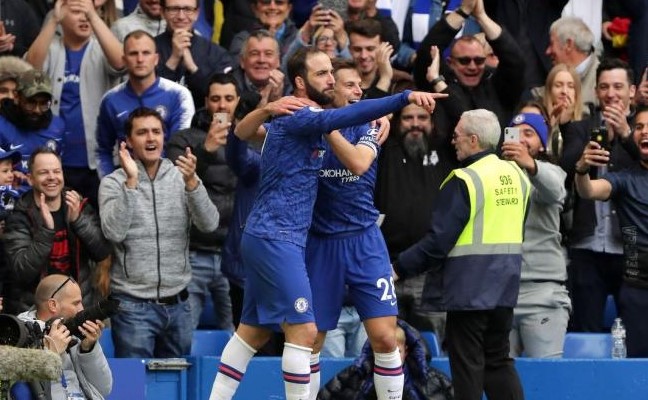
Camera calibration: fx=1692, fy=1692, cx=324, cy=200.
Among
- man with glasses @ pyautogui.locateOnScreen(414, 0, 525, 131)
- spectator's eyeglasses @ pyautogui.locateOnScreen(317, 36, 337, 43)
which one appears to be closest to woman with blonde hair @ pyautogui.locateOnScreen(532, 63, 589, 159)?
man with glasses @ pyautogui.locateOnScreen(414, 0, 525, 131)

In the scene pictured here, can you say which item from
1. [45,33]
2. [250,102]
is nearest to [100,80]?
[45,33]

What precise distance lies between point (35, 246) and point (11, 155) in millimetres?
864

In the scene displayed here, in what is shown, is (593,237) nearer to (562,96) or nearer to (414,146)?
(562,96)

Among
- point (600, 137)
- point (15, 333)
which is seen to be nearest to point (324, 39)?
point (600, 137)

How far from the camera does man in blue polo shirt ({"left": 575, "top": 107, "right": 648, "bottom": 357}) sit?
12852 millimetres

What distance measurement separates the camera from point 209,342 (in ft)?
42.2

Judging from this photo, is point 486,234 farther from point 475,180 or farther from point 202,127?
point 202,127

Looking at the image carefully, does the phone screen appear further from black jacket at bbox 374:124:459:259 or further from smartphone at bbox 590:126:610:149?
black jacket at bbox 374:124:459:259

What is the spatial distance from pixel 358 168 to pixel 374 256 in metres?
0.72

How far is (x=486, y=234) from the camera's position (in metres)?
11.4

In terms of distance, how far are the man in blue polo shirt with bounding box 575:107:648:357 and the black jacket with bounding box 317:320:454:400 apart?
2.04 meters

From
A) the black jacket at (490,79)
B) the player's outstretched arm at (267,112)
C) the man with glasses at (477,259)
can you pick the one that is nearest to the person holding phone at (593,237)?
the black jacket at (490,79)

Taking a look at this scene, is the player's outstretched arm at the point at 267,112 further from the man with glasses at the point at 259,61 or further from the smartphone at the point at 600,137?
the man with glasses at the point at 259,61

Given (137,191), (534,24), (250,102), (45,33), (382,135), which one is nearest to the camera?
(382,135)
